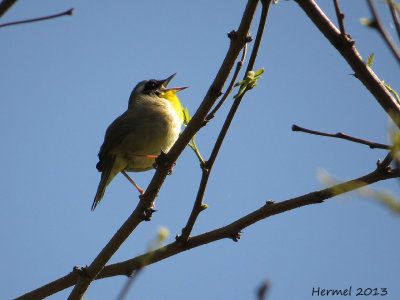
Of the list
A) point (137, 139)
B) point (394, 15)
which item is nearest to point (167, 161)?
point (394, 15)

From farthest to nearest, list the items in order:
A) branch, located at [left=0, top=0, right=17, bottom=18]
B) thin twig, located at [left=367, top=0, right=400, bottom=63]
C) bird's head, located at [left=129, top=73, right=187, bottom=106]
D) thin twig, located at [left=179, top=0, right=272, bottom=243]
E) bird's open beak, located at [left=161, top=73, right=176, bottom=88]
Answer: bird's open beak, located at [left=161, top=73, right=176, bottom=88] < bird's head, located at [left=129, top=73, right=187, bottom=106] < thin twig, located at [left=179, top=0, right=272, bottom=243] < branch, located at [left=0, top=0, right=17, bottom=18] < thin twig, located at [left=367, top=0, right=400, bottom=63]

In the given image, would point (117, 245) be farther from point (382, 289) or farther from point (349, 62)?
point (349, 62)

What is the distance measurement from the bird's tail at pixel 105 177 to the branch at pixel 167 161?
9.44ft

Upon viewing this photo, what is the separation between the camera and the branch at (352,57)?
2.18 m

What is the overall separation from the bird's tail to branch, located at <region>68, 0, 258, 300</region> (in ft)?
9.44

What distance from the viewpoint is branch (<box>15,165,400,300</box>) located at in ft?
8.35

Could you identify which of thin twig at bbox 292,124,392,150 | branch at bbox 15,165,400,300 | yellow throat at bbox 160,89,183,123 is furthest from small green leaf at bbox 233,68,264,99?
yellow throat at bbox 160,89,183,123

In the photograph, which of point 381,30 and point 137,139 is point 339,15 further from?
point 137,139

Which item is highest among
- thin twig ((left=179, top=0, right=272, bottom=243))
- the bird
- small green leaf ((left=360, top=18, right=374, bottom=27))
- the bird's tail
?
the bird

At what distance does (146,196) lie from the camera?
A: 3428mm

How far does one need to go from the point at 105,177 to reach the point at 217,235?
3460 millimetres

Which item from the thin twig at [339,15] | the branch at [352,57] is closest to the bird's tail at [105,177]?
the branch at [352,57]

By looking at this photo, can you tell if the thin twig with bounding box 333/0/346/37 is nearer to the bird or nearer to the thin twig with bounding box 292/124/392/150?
the thin twig with bounding box 292/124/392/150

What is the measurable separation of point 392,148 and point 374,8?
39 cm
